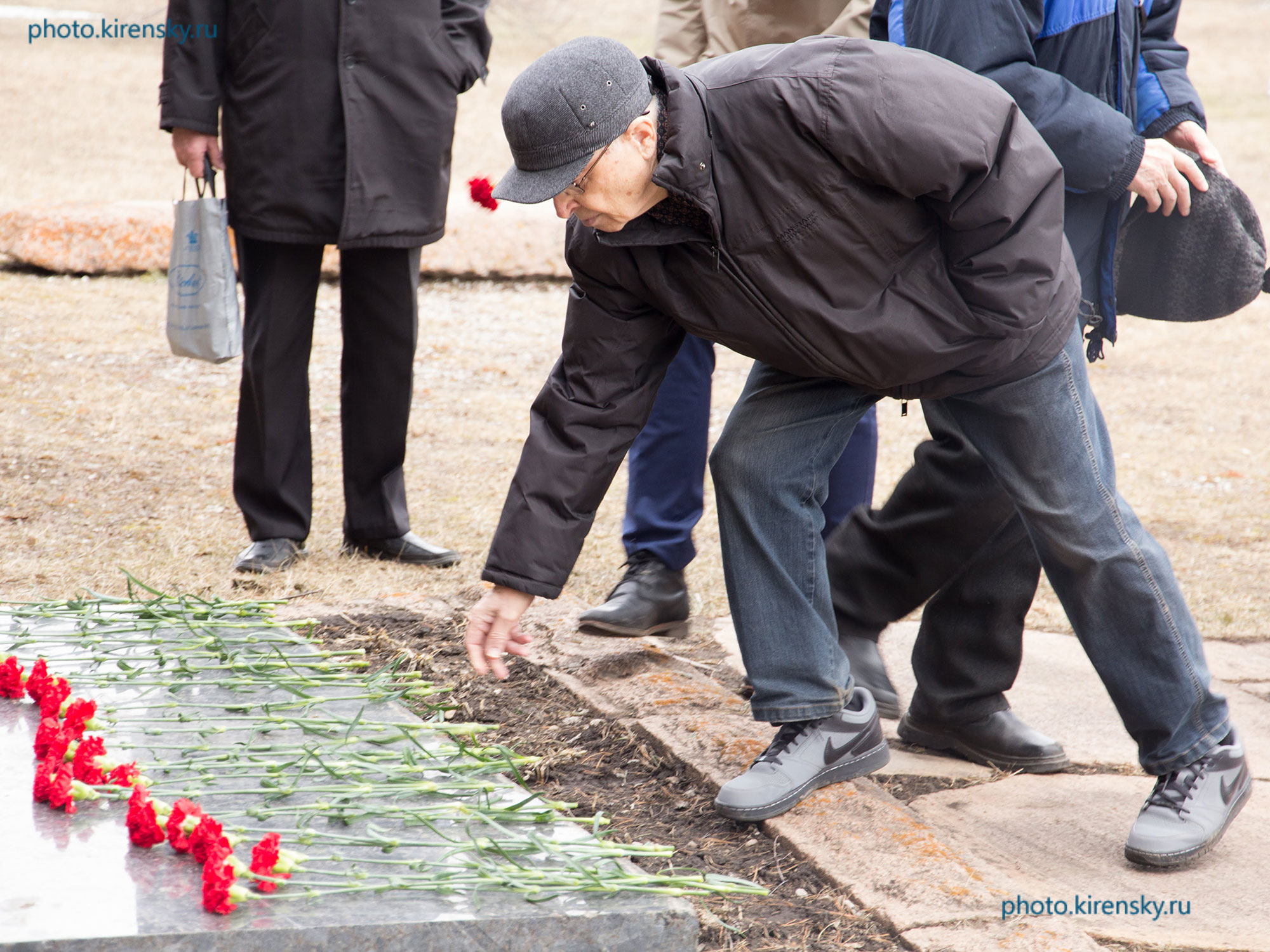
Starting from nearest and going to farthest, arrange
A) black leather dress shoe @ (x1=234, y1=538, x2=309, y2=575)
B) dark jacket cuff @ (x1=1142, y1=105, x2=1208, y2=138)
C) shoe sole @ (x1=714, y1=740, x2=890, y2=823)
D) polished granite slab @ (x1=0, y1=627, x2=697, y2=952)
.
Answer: polished granite slab @ (x1=0, y1=627, x2=697, y2=952) < shoe sole @ (x1=714, y1=740, x2=890, y2=823) < dark jacket cuff @ (x1=1142, y1=105, x2=1208, y2=138) < black leather dress shoe @ (x1=234, y1=538, x2=309, y2=575)

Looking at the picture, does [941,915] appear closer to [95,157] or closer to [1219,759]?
[1219,759]

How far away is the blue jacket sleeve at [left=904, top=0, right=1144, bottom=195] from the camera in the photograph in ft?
8.08

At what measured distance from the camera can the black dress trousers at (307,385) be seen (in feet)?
12.2

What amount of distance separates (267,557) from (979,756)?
1932 mm

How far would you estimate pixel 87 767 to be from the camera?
6.82 ft

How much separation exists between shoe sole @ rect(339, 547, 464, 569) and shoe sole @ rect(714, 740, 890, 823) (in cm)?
167

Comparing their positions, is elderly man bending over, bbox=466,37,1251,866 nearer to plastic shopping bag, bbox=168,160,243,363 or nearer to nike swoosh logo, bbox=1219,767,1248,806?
nike swoosh logo, bbox=1219,767,1248,806

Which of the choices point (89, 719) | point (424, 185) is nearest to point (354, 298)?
point (424, 185)

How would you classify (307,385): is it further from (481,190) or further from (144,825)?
(144,825)

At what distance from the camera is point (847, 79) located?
202 cm

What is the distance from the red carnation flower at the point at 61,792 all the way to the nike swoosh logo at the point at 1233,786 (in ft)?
4.02

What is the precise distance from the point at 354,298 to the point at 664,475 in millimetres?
1079

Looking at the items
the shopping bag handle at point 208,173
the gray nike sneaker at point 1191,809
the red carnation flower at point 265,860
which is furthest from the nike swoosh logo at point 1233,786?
the shopping bag handle at point 208,173

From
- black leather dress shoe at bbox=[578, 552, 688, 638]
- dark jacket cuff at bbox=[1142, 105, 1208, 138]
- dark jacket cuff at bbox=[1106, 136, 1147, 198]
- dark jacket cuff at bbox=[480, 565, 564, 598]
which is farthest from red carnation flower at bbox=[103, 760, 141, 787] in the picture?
dark jacket cuff at bbox=[1142, 105, 1208, 138]
